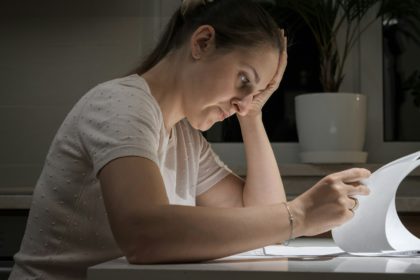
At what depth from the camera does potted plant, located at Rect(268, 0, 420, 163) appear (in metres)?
1.96

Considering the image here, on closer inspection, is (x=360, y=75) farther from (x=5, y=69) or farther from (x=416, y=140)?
(x=5, y=69)

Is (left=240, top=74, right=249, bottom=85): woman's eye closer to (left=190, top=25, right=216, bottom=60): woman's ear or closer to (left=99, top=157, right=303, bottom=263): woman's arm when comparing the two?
(left=190, top=25, right=216, bottom=60): woman's ear

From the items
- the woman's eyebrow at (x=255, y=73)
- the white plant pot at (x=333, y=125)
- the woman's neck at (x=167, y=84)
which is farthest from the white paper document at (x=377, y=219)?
the white plant pot at (x=333, y=125)

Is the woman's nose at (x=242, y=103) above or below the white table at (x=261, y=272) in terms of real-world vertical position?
above

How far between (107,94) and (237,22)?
0.30 m

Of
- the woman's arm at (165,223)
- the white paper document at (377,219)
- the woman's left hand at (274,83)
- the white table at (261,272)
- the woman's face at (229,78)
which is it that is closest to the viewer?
the white table at (261,272)

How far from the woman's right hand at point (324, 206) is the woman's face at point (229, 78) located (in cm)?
28

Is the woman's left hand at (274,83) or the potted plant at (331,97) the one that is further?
the potted plant at (331,97)

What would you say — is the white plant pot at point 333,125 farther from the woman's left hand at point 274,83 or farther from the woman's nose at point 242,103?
the woman's nose at point 242,103

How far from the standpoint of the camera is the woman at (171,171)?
713 mm

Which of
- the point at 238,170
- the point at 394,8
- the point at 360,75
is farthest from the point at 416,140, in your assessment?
the point at 238,170

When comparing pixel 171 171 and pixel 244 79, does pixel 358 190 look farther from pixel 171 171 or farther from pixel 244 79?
pixel 171 171

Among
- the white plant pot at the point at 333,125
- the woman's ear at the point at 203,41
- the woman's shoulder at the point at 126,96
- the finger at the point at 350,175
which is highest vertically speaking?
the woman's ear at the point at 203,41

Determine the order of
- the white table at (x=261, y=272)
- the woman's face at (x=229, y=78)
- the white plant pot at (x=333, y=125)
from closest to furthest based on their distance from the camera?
the white table at (x=261, y=272)
the woman's face at (x=229, y=78)
the white plant pot at (x=333, y=125)
